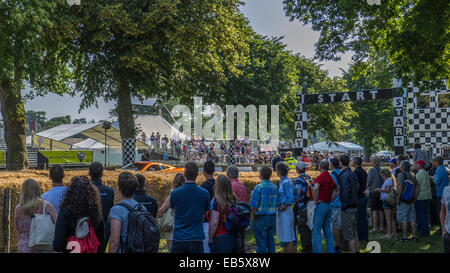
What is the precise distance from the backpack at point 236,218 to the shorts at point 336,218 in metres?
3.17

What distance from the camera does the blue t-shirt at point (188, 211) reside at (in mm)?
5598

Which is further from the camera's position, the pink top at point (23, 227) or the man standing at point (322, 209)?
the man standing at point (322, 209)

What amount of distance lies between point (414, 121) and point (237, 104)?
497 inches

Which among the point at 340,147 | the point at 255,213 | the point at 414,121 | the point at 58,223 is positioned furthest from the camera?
the point at 340,147

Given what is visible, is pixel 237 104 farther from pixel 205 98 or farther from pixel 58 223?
pixel 58 223

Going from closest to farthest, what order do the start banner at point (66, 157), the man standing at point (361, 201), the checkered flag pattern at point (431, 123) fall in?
the man standing at point (361, 201) < the checkered flag pattern at point (431, 123) < the start banner at point (66, 157)

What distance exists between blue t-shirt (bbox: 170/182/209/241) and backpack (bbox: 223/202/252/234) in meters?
0.36

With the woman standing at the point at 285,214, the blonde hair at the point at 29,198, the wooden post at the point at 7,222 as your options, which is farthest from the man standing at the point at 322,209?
the wooden post at the point at 7,222

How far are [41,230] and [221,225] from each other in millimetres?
2200

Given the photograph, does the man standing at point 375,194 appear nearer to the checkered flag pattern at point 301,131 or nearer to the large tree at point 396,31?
the large tree at point 396,31

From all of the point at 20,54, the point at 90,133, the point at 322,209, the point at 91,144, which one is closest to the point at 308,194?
the point at 322,209

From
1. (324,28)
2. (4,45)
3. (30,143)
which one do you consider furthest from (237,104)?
(30,143)

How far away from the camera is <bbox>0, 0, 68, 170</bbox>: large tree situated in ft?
59.5
